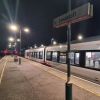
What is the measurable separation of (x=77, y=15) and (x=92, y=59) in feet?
28.3

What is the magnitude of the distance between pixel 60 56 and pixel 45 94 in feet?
42.7

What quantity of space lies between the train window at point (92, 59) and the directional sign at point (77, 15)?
7.05m

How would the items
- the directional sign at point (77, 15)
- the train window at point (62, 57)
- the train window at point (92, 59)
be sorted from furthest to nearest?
the train window at point (62, 57)
the train window at point (92, 59)
the directional sign at point (77, 15)

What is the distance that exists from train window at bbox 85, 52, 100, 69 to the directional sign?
7047 millimetres

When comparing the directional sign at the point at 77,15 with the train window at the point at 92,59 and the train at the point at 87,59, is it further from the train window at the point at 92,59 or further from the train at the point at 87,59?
the train window at the point at 92,59

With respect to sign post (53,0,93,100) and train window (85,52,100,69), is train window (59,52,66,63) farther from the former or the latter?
sign post (53,0,93,100)

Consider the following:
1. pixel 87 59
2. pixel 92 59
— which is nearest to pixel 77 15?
pixel 92 59

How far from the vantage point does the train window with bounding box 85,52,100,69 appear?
46.2 feet

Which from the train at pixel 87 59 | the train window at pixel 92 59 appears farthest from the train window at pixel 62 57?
the train window at pixel 92 59

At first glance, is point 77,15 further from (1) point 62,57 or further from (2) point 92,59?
(1) point 62,57

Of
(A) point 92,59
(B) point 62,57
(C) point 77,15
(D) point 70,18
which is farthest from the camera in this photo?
(B) point 62,57

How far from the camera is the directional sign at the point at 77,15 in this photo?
20.2 ft

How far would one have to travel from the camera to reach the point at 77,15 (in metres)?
6.75

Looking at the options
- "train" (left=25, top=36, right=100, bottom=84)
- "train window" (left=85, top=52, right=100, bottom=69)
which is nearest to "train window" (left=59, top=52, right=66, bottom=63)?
"train" (left=25, top=36, right=100, bottom=84)
